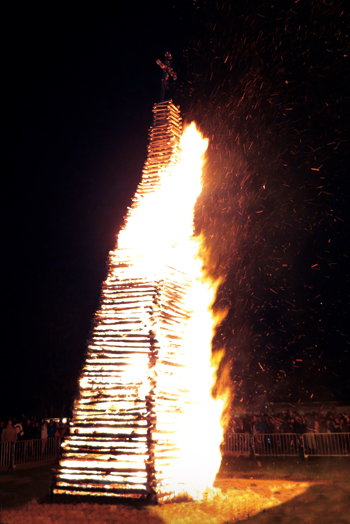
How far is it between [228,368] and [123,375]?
95.6ft

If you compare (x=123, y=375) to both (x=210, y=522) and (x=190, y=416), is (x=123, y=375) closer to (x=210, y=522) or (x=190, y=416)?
(x=190, y=416)

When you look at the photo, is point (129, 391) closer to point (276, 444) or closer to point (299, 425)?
point (276, 444)

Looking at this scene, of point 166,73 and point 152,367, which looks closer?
point 152,367

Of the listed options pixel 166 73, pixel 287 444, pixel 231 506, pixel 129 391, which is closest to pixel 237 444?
pixel 287 444

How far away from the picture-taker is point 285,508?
768 cm

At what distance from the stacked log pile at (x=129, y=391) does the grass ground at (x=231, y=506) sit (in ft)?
1.71

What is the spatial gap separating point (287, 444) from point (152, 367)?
12.7 m

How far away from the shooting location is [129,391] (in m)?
7.90

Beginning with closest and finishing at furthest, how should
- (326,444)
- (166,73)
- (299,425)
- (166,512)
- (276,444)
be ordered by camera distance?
(166,512) < (166,73) < (326,444) < (276,444) < (299,425)

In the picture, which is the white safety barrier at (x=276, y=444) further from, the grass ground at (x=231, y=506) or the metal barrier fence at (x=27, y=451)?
the metal barrier fence at (x=27, y=451)

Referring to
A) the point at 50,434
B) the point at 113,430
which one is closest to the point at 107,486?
the point at 113,430

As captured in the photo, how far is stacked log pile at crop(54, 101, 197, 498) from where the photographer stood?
737 centimetres

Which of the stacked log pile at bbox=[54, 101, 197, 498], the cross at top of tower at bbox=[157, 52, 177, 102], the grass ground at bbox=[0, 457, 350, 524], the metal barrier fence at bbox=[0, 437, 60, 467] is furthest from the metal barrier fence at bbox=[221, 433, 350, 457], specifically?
the cross at top of tower at bbox=[157, 52, 177, 102]

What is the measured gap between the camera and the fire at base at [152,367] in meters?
7.48
